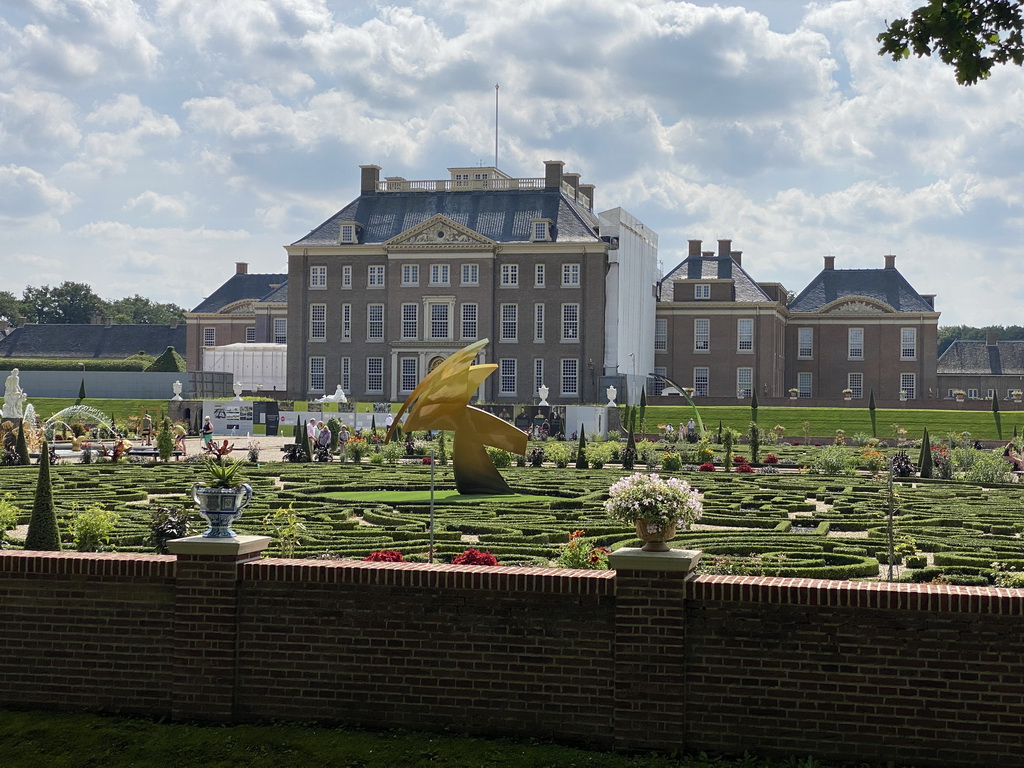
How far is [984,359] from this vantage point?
274 feet

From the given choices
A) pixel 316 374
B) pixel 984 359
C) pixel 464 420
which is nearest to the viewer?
pixel 464 420

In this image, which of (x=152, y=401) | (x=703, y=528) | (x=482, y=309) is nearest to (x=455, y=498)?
(x=703, y=528)

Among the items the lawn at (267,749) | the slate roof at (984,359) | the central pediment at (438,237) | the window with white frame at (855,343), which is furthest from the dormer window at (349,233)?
the lawn at (267,749)

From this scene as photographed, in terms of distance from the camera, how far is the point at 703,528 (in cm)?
1703

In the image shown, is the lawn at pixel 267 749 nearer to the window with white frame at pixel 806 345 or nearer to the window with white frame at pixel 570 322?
the window with white frame at pixel 570 322

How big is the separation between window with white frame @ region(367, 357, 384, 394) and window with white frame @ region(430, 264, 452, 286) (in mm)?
5322

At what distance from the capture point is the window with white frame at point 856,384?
71.7m

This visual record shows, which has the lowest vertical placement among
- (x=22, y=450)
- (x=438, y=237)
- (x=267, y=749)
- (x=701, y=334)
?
(x=267, y=749)

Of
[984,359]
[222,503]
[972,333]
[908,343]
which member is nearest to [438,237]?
[908,343]

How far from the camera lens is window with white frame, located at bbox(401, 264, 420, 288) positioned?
6506 cm

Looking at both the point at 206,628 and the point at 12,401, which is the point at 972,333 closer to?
the point at 12,401

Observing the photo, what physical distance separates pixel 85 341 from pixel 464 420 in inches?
2949

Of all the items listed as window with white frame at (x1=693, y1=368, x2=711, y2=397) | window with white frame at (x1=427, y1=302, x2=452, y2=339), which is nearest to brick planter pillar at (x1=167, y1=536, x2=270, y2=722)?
window with white frame at (x1=427, y1=302, x2=452, y2=339)

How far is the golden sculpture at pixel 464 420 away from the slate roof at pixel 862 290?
183 feet
